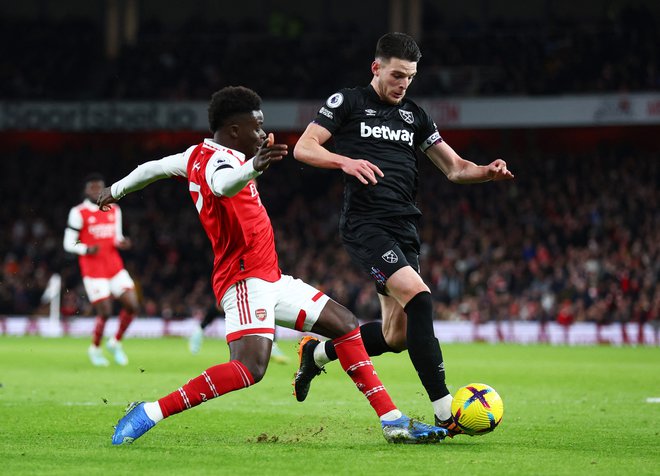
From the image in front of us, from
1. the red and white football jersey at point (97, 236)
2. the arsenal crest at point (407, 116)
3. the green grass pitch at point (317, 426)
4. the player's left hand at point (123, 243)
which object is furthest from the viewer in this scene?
the red and white football jersey at point (97, 236)

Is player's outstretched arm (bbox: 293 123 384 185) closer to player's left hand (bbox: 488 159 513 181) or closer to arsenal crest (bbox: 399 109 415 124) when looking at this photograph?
arsenal crest (bbox: 399 109 415 124)

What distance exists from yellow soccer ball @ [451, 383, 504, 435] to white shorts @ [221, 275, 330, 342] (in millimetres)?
1010

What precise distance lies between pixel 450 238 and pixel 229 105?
862 inches

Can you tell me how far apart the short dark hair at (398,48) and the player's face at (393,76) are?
0.09 ft

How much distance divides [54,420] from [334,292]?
18013 mm

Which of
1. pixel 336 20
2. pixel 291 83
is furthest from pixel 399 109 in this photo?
pixel 336 20

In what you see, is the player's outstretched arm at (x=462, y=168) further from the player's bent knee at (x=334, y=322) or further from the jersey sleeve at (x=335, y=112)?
the player's bent knee at (x=334, y=322)

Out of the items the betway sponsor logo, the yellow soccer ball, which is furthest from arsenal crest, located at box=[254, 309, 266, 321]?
the betway sponsor logo

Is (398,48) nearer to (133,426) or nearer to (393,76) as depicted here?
(393,76)

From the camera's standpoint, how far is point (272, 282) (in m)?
6.29

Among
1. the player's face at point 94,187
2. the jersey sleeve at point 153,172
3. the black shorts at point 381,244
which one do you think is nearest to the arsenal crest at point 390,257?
the black shorts at point 381,244

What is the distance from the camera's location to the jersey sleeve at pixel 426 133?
7.21 m

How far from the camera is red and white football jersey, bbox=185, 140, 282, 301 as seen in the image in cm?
621

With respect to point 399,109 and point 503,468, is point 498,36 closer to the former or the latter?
point 399,109
